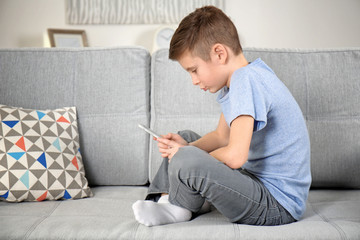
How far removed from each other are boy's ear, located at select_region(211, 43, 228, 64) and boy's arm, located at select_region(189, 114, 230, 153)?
28 centimetres

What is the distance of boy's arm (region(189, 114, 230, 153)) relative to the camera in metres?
1.36

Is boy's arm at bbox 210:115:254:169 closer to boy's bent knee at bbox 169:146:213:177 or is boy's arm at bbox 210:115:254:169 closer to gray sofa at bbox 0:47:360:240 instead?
boy's bent knee at bbox 169:146:213:177

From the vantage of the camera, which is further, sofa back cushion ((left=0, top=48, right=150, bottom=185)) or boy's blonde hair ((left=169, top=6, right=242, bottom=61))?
sofa back cushion ((left=0, top=48, right=150, bottom=185))

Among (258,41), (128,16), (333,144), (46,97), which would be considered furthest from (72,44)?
(333,144)

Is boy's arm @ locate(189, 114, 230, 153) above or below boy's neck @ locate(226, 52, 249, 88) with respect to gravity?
below

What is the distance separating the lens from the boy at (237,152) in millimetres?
1046

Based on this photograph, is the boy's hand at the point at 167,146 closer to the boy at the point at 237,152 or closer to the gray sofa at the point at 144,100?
the boy at the point at 237,152

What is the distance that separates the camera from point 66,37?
3.31 m

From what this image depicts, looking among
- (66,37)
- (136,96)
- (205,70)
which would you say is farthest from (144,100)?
(66,37)

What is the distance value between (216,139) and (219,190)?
361 mm

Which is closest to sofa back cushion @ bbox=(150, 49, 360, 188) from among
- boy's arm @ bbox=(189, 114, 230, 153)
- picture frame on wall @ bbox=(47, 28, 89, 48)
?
boy's arm @ bbox=(189, 114, 230, 153)

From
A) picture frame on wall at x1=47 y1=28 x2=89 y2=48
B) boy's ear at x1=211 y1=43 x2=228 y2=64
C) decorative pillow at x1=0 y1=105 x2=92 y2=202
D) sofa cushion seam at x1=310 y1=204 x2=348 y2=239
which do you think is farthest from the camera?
picture frame on wall at x1=47 y1=28 x2=89 y2=48

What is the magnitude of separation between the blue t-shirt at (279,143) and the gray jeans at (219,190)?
0.13 ft

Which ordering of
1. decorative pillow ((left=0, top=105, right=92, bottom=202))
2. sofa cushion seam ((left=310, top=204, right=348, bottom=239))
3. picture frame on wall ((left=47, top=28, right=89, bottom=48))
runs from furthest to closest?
picture frame on wall ((left=47, top=28, right=89, bottom=48)) → decorative pillow ((left=0, top=105, right=92, bottom=202)) → sofa cushion seam ((left=310, top=204, right=348, bottom=239))
